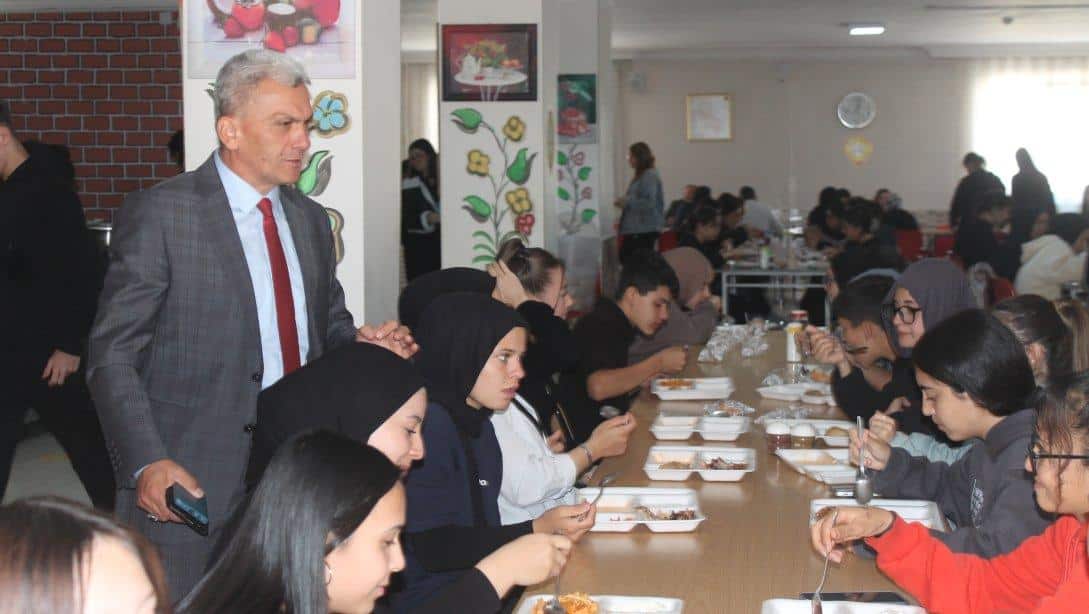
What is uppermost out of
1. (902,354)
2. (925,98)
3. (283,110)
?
(925,98)

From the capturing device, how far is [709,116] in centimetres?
1609

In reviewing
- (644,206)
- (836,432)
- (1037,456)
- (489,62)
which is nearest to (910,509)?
(1037,456)

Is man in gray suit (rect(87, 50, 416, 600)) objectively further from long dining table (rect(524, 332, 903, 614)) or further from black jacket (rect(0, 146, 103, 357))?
black jacket (rect(0, 146, 103, 357))

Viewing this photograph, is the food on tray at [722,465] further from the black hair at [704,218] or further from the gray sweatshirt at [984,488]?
the black hair at [704,218]

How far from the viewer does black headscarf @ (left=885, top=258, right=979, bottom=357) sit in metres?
3.66

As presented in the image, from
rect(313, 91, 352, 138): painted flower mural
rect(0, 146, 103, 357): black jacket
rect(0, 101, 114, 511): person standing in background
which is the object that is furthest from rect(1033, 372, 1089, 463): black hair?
rect(0, 146, 103, 357): black jacket

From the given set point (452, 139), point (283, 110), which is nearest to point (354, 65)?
point (283, 110)

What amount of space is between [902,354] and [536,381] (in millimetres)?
1144

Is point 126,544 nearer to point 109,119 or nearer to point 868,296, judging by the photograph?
point 868,296

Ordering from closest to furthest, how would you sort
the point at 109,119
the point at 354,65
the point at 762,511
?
the point at 762,511
the point at 354,65
the point at 109,119

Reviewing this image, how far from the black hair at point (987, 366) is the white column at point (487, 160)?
404 cm

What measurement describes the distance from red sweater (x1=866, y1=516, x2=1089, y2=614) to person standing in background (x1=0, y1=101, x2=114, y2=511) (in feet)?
8.95

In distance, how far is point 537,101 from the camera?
648cm

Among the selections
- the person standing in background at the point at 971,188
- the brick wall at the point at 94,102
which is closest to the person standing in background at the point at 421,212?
the brick wall at the point at 94,102
